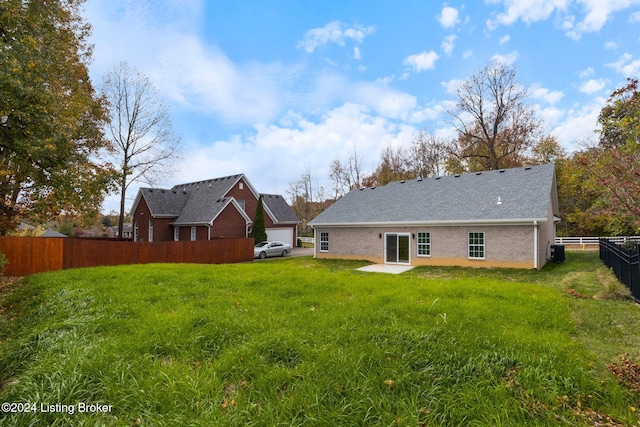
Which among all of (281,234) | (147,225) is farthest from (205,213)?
(281,234)

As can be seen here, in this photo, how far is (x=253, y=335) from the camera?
4617 mm

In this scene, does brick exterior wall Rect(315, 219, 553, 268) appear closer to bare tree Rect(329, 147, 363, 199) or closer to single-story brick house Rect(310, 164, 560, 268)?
single-story brick house Rect(310, 164, 560, 268)

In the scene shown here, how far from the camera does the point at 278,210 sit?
114ft

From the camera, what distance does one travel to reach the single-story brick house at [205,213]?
2805cm

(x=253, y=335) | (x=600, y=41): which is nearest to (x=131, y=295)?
(x=253, y=335)

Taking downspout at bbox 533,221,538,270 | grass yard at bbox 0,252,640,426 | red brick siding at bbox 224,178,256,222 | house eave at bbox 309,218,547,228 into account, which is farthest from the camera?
red brick siding at bbox 224,178,256,222

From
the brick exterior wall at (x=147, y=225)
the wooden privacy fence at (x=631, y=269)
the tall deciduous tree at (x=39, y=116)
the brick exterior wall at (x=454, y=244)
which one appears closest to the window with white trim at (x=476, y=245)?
the brick exterior wall at (x=454, y=244)

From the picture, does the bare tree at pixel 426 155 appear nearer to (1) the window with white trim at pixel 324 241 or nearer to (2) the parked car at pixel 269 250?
(2) the parked car at pixel 269 250

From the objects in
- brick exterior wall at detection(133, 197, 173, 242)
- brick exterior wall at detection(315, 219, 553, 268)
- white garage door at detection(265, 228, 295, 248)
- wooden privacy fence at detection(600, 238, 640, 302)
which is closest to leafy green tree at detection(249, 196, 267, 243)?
white garage door at detection(265, 228, 295, 248)

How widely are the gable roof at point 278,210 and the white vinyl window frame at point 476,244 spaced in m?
20.2

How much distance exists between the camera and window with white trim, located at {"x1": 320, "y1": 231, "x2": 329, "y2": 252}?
856 inches

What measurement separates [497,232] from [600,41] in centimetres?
920

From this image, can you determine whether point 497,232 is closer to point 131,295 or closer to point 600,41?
point 600,41

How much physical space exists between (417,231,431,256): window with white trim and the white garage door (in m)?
17.5
